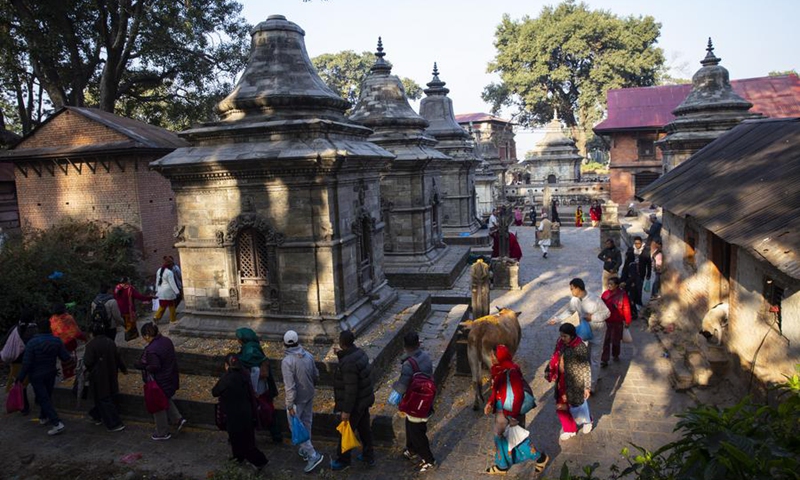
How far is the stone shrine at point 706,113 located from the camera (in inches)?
752

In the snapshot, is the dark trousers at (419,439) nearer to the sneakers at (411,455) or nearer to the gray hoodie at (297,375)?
the sneakers at (411,455)

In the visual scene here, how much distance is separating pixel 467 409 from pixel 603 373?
293cm

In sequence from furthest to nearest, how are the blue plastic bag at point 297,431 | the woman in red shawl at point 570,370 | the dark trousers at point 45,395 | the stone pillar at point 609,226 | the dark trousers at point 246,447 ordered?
the stone pillar at point 609,226 → the dark trousers at point 45,395 → the woman in red shawl at point 570,370 → the blue plastic bag at point 297,431 → the dark trousers at point 246,447

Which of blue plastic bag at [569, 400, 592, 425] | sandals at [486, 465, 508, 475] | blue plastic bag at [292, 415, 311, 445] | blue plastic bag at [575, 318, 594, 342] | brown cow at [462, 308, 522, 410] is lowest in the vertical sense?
sandals at [486, 465, 508, 475]

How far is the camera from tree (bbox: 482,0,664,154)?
42594 millimetres

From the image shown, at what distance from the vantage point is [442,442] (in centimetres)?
740

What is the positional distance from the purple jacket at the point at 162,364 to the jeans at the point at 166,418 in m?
0.30

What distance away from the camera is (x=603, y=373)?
31.5 feet

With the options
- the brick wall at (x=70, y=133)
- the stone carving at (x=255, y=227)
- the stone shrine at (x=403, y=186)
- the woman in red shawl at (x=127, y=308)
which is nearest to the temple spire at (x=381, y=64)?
the stone shrine at (x=403, y=186)

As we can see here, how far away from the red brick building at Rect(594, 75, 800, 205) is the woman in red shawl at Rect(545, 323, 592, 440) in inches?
1180

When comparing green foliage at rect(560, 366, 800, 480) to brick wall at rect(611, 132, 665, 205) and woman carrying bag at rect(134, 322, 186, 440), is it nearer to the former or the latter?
woman carrying bag at rect(134, 322, 186, 440)

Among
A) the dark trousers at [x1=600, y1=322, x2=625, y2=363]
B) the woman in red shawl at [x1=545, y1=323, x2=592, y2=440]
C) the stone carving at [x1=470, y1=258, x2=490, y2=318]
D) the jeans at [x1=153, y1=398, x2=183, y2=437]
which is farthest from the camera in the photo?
the stone carving at [x1=470, y1=258, x2=490, y2=318]

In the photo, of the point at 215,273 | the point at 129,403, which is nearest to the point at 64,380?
the point at 129,403

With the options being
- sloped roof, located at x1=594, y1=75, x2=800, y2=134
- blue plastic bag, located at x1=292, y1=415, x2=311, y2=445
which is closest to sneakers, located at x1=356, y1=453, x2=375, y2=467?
blue plastic bag, located at x1=292, y1=415, x2=311, y2=445
